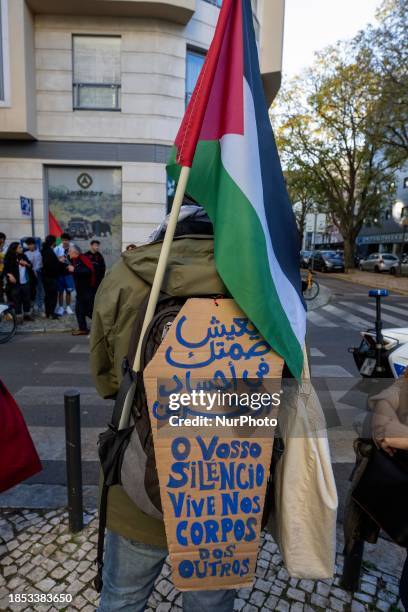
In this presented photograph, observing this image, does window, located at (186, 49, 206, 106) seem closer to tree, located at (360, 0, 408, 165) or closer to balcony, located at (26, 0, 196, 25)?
balcony, located at (26, 0, 196, 25)

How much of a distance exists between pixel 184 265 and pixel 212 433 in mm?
529

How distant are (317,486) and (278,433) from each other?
0.19 metres

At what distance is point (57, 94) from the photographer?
39.3 feet

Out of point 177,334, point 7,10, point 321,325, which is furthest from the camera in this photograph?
point 7,10

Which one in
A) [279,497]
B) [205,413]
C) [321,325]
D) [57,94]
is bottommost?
[321,325]

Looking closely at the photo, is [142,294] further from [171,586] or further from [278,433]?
[171,586]

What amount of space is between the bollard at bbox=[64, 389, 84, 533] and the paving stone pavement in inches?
4.6

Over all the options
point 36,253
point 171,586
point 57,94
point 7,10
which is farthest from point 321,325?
point 7,10

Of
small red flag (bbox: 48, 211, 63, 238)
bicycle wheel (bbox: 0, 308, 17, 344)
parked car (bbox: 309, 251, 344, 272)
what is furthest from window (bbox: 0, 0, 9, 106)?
parked car (bbox: 309, 251, 344, 272)

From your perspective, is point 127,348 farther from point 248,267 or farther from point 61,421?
point 61,421

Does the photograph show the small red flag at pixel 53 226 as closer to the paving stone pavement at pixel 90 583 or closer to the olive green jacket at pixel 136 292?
the paving stone pavement at pixel 90 583

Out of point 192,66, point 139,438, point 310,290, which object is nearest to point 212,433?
point 139,438

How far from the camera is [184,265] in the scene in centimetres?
129

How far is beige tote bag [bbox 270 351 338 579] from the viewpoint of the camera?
1.28 metres
